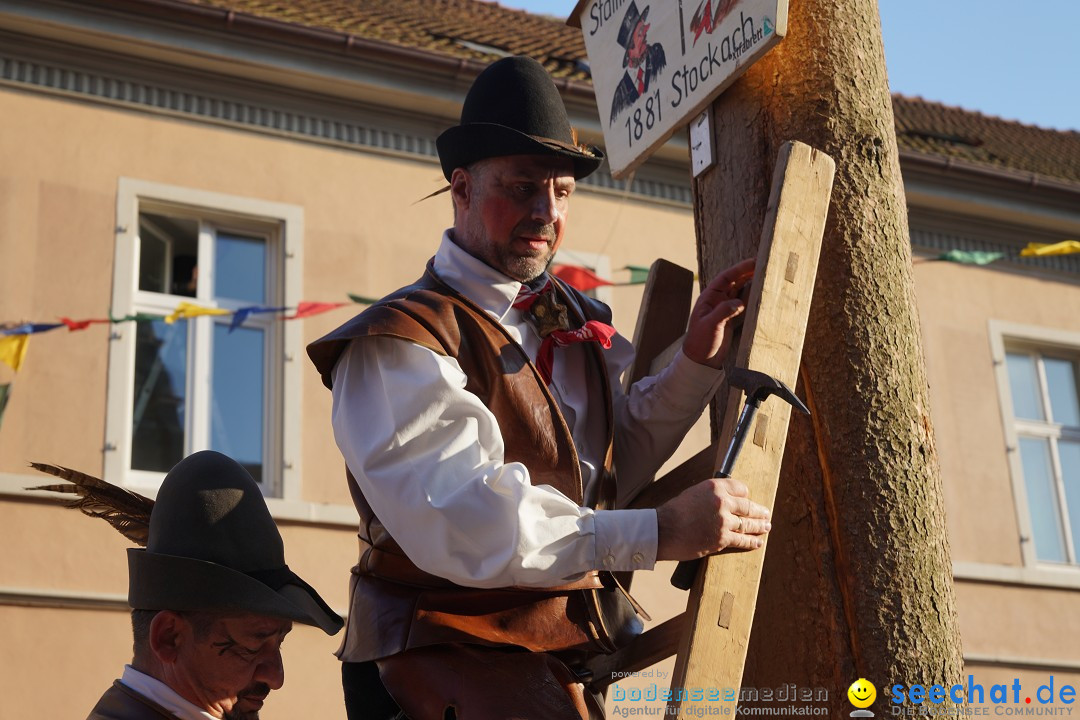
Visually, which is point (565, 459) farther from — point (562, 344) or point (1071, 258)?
point (1071, 258)

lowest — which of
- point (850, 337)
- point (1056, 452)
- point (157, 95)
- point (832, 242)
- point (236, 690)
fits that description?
point (236, 690)

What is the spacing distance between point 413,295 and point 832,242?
85 cm

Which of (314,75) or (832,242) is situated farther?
(314,75)

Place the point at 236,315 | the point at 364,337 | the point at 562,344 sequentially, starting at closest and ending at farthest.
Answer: the point at 364,337 < the point at 562,344 < the point at 236,315

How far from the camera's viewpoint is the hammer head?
7.94 feet

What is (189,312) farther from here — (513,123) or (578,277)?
(513,123)

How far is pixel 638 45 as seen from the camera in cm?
317

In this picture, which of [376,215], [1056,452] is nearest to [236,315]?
[376,215]

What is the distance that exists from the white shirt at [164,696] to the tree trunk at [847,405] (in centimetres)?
111

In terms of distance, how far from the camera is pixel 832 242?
2.81 metres

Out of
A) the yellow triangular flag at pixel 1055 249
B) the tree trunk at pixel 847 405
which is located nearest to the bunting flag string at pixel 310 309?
the yellow triangular flag at pixel 1055 249

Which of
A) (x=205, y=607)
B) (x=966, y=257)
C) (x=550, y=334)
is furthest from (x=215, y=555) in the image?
(x=966, y=257)

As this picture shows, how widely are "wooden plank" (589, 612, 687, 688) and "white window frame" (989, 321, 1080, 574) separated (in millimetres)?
8810

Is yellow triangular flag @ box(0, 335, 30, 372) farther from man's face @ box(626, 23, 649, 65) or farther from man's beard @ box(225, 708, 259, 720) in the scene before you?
man's face @ box(626, 23, 649, 65)
